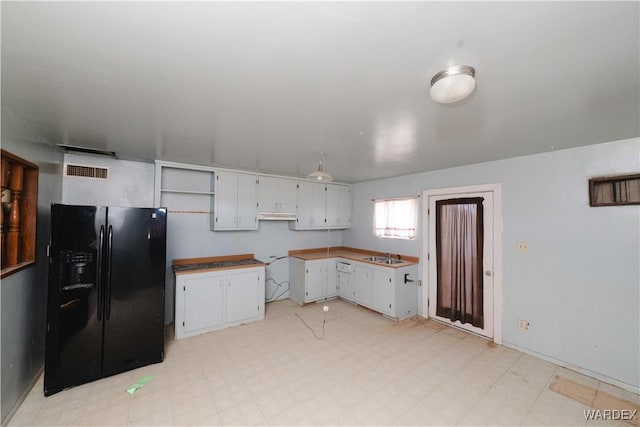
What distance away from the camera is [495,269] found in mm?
3184

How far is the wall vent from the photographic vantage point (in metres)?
3.08

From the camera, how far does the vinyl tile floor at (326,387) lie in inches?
76.4

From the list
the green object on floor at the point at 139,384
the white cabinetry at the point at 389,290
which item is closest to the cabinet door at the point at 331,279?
the white cabinetry at the point at 389,290

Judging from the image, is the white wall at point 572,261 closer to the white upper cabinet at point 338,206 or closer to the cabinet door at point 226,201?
the white upper cabinet at point 338,206

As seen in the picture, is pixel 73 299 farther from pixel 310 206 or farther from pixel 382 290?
pixel 382 290

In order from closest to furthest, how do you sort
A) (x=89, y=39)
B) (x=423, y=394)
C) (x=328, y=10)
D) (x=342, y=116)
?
(x=328, y=10) < (x=89, y=39) < (x=342, y=116) < (x=423, y=394)

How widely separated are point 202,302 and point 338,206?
10.1ft

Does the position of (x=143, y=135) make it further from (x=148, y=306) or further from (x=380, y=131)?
(x=380, y=131)

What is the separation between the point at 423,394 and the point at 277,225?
3.39 m

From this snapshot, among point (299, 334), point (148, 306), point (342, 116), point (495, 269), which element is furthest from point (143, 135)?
point (495, 269)

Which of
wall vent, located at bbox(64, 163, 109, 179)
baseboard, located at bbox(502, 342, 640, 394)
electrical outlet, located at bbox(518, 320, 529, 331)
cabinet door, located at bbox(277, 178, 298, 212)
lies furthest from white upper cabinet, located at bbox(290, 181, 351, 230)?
baseboard, located at bbox(502, 342, 640, 394)

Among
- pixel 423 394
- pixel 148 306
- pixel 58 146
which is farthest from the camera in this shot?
pixel 58 146

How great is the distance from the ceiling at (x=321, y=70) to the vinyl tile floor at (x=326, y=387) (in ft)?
7.80

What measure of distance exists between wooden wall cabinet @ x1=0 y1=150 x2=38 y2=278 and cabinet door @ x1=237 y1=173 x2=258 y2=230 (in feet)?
7.19
